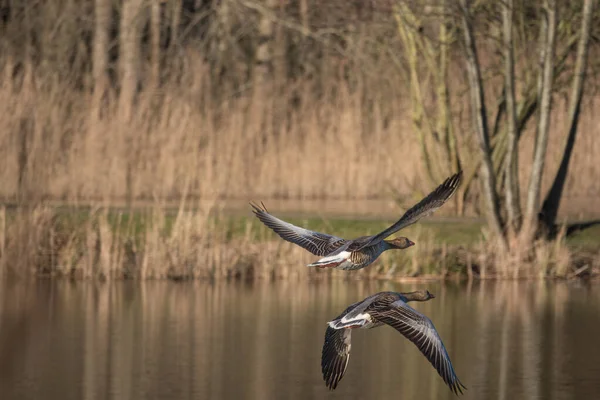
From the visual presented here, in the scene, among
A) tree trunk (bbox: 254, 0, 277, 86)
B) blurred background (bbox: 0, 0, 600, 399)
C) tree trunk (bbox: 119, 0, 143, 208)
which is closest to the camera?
blurred background (bbox: 0, 0, 600, 399)

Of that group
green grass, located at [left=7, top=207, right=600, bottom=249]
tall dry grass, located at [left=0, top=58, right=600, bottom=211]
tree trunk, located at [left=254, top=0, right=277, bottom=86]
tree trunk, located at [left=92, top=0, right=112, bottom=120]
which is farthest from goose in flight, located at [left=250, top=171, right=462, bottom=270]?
tree trunk, located at [left=92, top=0, right=112, bottom=120]

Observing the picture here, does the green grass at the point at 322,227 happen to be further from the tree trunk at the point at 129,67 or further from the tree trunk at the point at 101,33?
the tree trunk at the point at 101,33

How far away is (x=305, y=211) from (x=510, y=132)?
329 centimetres

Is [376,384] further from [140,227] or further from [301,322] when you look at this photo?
[140,227]

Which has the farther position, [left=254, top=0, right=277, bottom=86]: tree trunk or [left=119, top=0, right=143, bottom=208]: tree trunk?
[left=254, top=0, right=277, bottom=86]: tree trunk

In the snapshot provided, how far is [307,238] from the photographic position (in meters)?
9.36

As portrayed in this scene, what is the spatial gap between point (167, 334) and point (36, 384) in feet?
8.21

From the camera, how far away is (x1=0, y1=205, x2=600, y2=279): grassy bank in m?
16.0

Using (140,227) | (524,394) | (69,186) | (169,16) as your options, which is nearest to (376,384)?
(524,394)

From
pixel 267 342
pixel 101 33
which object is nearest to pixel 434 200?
pixel 267 342

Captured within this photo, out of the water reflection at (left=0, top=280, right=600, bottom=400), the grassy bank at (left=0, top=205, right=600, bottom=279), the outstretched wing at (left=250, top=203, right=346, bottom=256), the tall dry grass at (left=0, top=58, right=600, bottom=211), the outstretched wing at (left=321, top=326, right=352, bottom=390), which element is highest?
the tall dry grass at (left=0, top=58, right=600, bottom=211)

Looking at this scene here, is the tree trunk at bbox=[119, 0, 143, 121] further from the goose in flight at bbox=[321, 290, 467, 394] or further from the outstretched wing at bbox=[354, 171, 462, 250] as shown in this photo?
the outstretched wing at bbox=[354, 171, 462, 250]

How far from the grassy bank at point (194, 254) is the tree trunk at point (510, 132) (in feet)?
1.52

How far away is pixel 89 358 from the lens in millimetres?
13039
